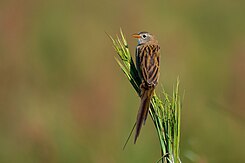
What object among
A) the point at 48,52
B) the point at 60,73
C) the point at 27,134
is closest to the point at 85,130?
the point at 27,134

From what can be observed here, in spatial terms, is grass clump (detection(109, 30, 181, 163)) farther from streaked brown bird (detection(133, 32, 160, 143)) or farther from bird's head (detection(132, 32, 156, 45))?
bird's head (detection(132, 32, 156, 45))

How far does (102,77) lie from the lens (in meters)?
6.46

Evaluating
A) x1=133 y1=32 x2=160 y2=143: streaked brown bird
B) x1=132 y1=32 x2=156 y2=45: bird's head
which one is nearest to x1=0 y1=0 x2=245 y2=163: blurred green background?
x1=133 y1=32 x2=160 y2=143: streaked brown bird

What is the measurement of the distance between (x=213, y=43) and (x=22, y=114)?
269cm

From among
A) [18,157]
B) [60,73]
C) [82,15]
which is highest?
[82,15]

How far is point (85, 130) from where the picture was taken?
532cm

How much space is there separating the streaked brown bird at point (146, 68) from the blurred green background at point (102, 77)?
1.21 feet

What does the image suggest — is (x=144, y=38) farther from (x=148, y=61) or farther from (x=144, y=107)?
(x=144, y=107)

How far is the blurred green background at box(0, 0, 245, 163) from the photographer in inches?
193

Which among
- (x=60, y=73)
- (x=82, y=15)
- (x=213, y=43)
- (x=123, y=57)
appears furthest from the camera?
(x=82, y=15)

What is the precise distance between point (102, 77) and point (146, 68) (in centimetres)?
322

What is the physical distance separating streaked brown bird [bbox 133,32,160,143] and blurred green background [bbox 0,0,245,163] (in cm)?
37

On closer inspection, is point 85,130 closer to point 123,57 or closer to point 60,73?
point 60,73

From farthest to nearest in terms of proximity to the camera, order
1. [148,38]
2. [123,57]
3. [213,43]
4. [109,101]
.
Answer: [213,43] → [109,101] → [148,38] → [123,57]
